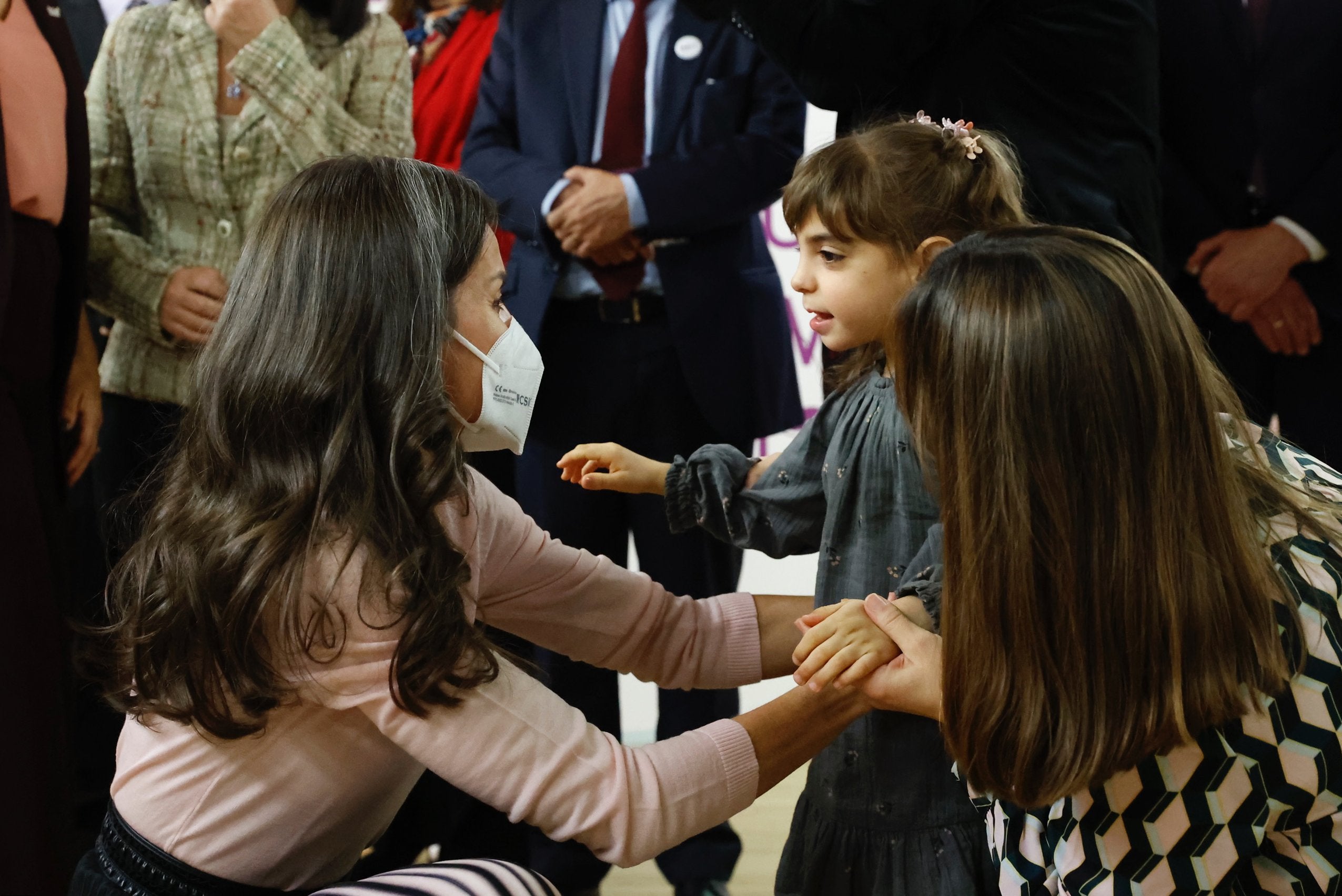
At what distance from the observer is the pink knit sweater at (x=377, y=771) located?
4.13 ft

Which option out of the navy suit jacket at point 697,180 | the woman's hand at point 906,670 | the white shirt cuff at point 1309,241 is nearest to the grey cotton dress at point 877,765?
the woman's hand at point 906,670

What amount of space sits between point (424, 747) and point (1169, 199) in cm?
173

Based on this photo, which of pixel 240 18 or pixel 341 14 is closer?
pixel 240 18

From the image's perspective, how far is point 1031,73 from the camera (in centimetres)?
173

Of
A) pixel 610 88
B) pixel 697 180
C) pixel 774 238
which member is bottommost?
pixel 774 238

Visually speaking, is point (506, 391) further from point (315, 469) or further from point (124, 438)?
point (124, 438)

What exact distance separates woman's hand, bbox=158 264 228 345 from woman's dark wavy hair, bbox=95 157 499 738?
0.87m

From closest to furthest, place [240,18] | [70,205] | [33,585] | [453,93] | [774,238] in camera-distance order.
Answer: [33,585], [70,205], [240,18], [453,93], [774,238]

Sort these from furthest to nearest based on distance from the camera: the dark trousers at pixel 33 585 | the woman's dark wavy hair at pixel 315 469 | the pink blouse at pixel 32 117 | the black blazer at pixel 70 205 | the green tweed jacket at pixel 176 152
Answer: the green tweed jacket at pixel 176 152 < the black blazer at pixel 70 205 < the pink blouse at pixel 32 117 < the dark trousers at pixel 33 585 < the woman's dark wavy hair at pixel 315 469

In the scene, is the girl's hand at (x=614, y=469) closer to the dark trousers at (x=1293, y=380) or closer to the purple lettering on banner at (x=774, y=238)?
the dark trousers at (x=1293, y=380)

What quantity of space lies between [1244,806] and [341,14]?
2010mm

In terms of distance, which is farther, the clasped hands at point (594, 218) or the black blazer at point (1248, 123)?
the black blazer at point (1248, 123)

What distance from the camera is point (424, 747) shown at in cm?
126

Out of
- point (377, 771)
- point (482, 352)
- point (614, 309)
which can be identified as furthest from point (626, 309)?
point (377, 771)
